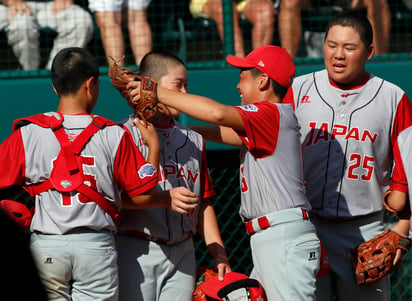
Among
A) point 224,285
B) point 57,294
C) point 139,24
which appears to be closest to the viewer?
point 57,294

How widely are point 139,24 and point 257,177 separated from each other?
2.77 m

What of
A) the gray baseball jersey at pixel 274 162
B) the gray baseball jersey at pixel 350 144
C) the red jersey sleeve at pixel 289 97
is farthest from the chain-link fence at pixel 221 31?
the gray baseball jersey at pixel 274 162

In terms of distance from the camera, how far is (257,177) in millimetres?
3045

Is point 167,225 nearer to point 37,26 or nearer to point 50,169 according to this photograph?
point 50,169

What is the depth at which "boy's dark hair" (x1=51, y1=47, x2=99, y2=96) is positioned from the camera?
2.95 meters

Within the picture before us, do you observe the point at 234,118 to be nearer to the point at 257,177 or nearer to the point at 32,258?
the point at 257,177

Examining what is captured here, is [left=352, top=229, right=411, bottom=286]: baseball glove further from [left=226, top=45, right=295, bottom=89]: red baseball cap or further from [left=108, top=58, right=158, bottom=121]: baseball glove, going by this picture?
[left=108, top=58, right=158, bottom=121]: baseball glove

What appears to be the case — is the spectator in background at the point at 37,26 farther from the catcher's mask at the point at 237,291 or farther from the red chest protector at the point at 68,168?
the catcher's mask at the point at 237,291

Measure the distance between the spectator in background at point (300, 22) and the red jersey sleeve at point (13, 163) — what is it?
3.16 metres

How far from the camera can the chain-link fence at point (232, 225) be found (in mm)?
5098

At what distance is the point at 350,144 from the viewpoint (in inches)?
132

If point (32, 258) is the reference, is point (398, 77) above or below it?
below

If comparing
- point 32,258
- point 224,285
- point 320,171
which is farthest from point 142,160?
point 32,258

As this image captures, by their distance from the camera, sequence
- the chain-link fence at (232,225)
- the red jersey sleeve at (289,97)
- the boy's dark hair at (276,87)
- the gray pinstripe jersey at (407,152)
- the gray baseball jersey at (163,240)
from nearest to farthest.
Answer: the gray pinstripe jersey at (407,152) → the gray baseball jersey at (163,240) → the boy's dark hair at (276,87) → the red jersey sleeve at (289,97) → the chain-link fence at (232,225)
